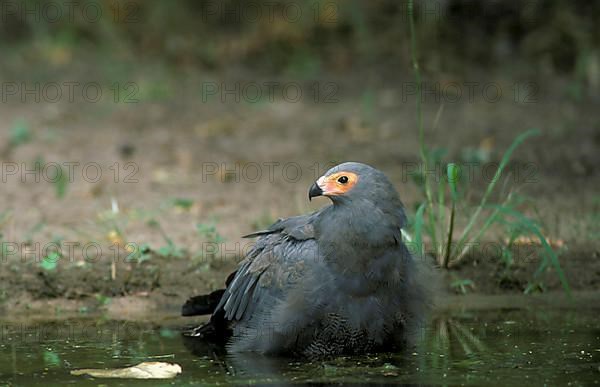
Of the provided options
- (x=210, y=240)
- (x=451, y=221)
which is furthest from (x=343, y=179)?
(x=210, y=240)

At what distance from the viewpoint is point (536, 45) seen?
12.7 meters

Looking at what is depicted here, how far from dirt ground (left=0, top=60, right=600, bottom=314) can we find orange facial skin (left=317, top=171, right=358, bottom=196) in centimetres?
155

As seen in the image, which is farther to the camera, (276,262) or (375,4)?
(375,4)

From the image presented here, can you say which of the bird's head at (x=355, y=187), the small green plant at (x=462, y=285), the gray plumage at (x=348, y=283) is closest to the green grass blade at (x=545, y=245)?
the small green plant at (x=462, y=285)

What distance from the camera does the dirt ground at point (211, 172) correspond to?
7.12 m

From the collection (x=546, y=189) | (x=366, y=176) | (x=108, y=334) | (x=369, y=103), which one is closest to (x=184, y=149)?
(x=369, y=103)

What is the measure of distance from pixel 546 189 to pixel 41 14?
26.2 ft

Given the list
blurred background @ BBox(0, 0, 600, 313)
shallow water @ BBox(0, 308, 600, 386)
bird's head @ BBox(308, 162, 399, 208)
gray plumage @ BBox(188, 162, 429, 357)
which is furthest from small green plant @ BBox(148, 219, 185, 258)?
bird's head @ BBox(308, 162, 399, 208)

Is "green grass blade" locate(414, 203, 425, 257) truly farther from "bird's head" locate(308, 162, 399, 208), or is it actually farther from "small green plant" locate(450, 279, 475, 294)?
"bird's head" locate(308, 162, 399, 208)

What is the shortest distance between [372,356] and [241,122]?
621 cm

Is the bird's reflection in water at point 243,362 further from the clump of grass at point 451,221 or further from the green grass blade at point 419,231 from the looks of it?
the clump of grass at point 451,221

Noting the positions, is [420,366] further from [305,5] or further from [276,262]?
[305,5]

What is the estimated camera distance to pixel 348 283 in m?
5.44

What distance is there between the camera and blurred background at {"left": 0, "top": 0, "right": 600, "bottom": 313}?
7.31 meters
